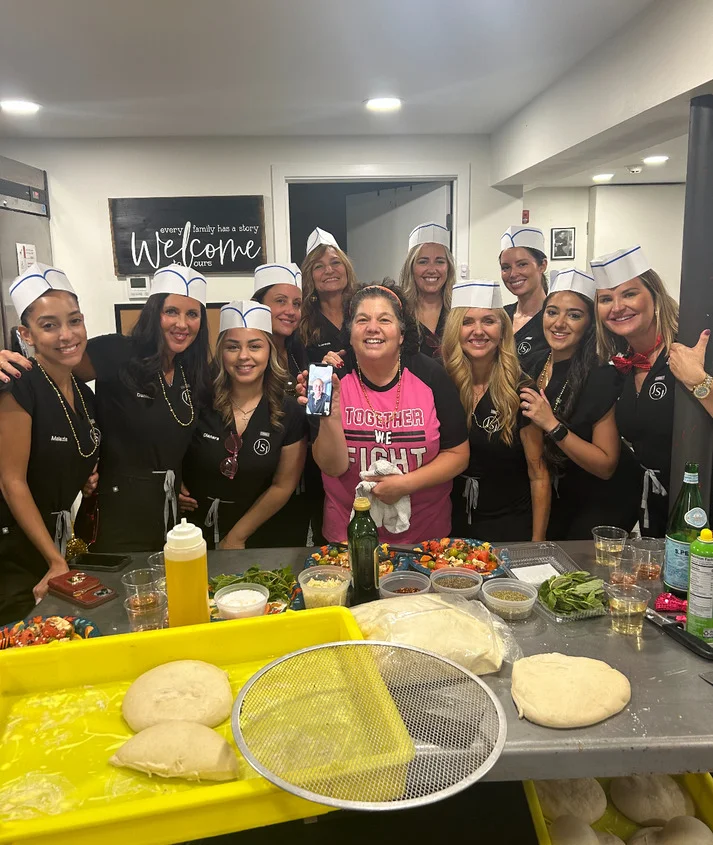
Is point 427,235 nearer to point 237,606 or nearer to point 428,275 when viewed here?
point 428,275

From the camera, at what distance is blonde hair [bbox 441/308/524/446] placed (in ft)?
7.69

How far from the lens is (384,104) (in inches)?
106

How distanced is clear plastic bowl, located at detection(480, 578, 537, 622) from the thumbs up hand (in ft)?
3.50

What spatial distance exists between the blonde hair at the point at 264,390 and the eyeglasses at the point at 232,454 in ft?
0.15

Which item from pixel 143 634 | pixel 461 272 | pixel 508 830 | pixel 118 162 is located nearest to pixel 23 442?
pixel 143 634

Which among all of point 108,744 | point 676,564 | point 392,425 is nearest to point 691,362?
point 676,564

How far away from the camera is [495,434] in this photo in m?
2.36

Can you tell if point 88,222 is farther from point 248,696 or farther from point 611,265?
point 248,696

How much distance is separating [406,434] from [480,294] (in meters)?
0.64

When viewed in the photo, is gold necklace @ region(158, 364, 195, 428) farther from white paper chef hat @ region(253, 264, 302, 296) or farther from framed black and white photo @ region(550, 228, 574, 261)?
framed black and white photo @ region(550, 228, 574, 261)

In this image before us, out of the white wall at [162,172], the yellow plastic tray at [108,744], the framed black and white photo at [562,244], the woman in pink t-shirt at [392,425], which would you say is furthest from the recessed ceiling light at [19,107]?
the framed black and white photo at [562,244]

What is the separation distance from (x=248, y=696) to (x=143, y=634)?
0.32 meters

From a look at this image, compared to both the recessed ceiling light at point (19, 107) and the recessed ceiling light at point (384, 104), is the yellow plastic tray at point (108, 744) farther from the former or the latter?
the recessed ceiling light at point (19, 107)

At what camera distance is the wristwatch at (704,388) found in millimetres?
2033
